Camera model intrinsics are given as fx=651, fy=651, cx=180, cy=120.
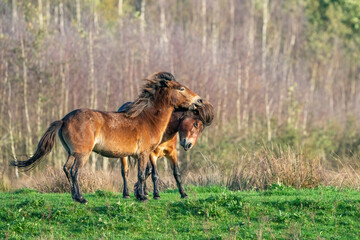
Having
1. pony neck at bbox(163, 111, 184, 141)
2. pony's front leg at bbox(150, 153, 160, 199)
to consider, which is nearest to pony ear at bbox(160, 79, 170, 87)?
pony neck at bbox(163, 111, 184, 141)

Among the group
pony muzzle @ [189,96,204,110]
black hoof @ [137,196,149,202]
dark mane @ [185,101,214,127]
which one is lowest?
black hoof @ [137,196,149,202]

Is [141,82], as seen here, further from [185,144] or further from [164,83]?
[164,83]

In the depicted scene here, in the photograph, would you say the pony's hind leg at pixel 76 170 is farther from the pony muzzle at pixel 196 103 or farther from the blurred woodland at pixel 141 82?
the blurred woodland at pixel 141 82

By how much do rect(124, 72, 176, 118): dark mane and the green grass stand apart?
1875 mm

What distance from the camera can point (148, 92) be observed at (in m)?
13.7

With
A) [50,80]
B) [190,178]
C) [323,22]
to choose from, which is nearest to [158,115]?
[190,178]

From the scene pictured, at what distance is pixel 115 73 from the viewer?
35.0m

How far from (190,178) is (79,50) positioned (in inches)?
646

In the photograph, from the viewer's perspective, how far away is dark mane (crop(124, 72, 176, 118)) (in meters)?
13.4

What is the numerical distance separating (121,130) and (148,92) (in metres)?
1.21

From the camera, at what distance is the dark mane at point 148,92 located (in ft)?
44.1

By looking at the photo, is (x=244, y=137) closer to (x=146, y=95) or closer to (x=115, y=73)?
(x=115, y=73)

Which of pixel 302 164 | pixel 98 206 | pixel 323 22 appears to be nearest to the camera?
pixel 98 206

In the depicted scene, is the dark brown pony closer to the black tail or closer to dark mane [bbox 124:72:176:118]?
dark mane [bbox 124:72:176:118]
